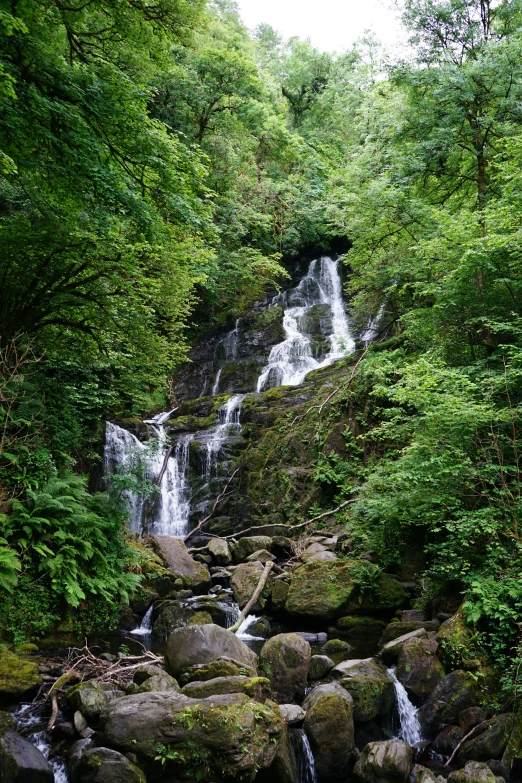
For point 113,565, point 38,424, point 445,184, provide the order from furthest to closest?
point 445,184
point 38,424
point 113,565

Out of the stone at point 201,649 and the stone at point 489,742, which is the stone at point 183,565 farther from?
the stone at point 489,742

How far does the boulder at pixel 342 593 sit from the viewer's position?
8656 millimetres

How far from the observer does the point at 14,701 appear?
5.96m

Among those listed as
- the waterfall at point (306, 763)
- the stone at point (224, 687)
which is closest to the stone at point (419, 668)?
the waterfall at point (306, 763)

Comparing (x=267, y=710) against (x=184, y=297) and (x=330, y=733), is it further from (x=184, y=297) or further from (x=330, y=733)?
(x=184, y=297)

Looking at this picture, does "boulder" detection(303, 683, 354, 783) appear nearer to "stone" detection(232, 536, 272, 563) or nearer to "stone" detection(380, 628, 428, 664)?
"stone" detection(380, 628, 428, 664)

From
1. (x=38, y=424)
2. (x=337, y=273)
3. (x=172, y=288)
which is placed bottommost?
(x=38, y=424)

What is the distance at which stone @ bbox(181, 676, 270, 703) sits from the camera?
526 centimetres

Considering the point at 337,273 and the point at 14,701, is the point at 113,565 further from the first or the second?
the point at 337,273

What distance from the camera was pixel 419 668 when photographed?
6.42 meters

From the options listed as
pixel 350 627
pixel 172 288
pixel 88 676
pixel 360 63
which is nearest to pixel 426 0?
pixel 172 288

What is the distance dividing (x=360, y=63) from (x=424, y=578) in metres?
34.5

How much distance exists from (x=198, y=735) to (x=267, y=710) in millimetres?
712

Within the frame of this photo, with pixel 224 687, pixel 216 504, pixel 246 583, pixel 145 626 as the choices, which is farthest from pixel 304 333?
pixel 224 687
